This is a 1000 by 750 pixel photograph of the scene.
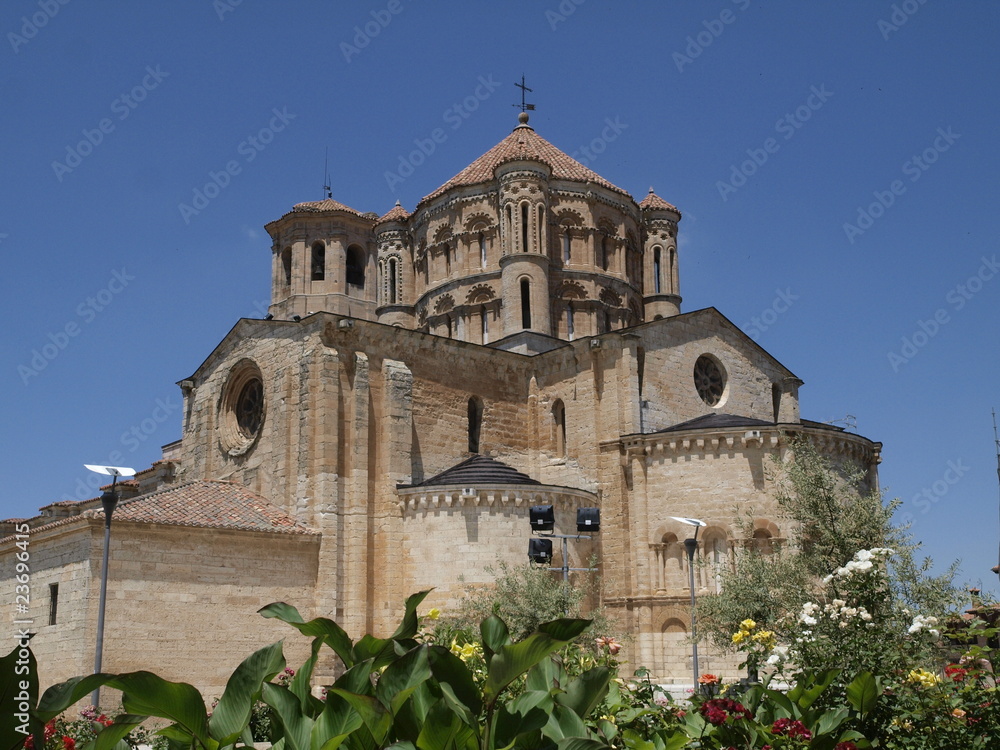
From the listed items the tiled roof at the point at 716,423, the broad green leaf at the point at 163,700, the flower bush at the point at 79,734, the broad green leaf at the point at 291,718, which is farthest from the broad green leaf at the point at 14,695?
the tiled roof at the point at 716,423

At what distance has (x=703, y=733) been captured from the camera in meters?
6.76

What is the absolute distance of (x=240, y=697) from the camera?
15.4 ft

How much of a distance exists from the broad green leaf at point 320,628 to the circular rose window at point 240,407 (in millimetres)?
23924

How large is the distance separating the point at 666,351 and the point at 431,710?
24934 mm

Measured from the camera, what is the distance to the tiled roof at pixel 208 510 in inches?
890

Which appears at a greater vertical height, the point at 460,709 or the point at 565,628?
the point at 565,628

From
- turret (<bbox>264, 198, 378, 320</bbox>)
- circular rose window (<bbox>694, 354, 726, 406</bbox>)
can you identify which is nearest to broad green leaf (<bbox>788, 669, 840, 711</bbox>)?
circular rose window (<bbox>694, 354, 726, 406</bbox>)

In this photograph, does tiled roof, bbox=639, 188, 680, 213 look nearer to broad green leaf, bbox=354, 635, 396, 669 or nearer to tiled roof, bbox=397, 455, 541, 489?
tiled roof, bbox=397, 455, 541, 489

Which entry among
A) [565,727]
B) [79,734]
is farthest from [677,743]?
[79,734]

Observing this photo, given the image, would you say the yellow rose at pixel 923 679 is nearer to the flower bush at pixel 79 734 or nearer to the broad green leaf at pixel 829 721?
the broad green leaf at pixel 829 721

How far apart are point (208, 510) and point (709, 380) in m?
15.3

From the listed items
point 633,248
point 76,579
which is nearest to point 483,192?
point 633,248

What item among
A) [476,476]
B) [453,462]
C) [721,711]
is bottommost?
[721,711]

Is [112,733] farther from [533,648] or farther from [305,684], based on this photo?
[533,648]
